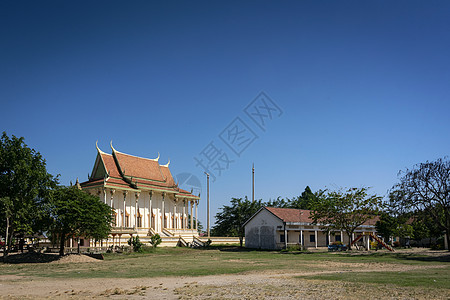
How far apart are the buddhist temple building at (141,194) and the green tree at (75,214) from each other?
15760 millimetres

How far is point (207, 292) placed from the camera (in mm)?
14086

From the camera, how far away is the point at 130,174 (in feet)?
204

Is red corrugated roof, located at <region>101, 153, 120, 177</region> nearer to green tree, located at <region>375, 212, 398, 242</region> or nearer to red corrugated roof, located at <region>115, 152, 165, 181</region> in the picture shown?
red corrugated roof, located at <region>115, 152, 165, 181</region>

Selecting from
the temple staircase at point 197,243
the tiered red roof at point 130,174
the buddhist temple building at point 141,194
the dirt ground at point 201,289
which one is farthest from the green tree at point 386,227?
the dirt ground at point 201,289

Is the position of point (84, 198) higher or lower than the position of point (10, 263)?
higher

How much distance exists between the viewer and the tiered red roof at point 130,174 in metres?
57.9

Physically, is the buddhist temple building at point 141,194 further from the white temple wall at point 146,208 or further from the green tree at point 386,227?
the green tree at point 386,227

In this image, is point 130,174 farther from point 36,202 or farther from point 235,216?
point 36,202

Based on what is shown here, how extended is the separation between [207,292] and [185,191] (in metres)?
56.0

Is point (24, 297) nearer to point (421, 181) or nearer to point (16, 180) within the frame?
point (16, 180)

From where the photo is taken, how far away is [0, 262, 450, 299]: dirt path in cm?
1312

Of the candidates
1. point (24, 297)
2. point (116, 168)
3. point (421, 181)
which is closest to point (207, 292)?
point (24, 297)

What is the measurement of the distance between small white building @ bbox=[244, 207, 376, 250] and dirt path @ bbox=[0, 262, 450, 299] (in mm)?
33286

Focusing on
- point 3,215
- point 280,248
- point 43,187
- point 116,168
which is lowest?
point 280,248
